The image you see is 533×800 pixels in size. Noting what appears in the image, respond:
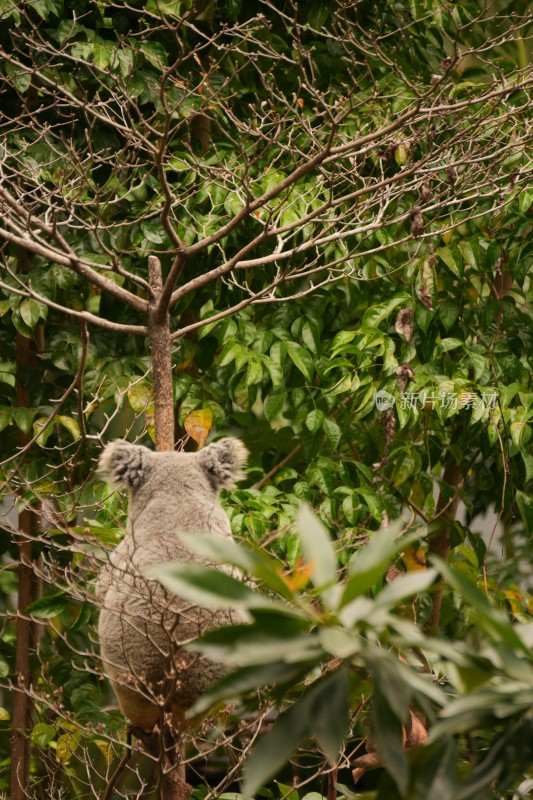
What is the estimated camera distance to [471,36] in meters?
2.64

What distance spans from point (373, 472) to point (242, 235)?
0.69m

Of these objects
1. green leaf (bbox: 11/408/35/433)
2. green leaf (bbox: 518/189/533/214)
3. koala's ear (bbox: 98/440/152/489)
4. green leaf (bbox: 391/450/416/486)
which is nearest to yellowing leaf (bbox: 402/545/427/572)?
green leaf (bbox: 391/450/416/486)

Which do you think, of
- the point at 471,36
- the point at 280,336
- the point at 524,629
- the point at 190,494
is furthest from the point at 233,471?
the point at 471,36

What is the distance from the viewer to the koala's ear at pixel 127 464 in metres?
1.34

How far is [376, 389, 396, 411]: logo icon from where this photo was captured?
82.0 inches

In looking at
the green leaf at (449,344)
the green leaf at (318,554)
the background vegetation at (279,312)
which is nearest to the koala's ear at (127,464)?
the background vegetation at (279,312)

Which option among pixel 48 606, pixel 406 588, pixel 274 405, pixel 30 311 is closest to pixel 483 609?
pixel 406 588

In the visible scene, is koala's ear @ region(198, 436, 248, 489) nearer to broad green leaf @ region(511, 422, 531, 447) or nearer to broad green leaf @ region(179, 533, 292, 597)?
broad green leaf @ region(179, 533, 292, 597)

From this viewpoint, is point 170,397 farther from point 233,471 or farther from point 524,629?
point 524,629

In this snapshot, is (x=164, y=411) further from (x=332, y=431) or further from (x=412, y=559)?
(x=412, y=559)

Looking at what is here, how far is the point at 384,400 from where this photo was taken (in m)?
2.11

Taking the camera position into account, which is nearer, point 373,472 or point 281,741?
point 281,741

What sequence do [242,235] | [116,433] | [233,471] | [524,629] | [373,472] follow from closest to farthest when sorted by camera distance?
[524,629]
[233,471]
[373,472]
[242,235]
[116,433]

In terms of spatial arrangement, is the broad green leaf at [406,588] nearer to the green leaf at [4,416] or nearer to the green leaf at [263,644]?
the green leaf at [263,644]
